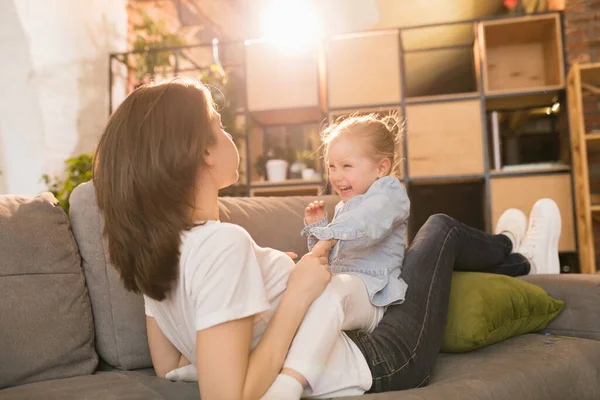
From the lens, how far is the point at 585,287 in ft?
4.66

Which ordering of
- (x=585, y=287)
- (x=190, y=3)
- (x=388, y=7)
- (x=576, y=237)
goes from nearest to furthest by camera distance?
(x=585, y=287) < (x=576, y=237) < (x=388, y=7) < (x=190, y=3)

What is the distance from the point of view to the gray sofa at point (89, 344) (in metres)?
1.01

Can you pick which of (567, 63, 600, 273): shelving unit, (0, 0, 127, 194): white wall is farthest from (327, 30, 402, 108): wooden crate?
(0, 0, 127, 194): white wall

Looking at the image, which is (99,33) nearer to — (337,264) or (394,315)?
(337,264)

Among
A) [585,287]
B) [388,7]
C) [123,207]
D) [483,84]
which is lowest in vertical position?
[585,287]

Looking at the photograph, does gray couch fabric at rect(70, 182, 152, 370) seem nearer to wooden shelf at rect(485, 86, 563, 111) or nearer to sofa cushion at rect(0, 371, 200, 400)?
sofa cushion at rect(0, 371, 200, 400)

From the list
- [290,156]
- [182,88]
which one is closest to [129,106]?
[182,88]

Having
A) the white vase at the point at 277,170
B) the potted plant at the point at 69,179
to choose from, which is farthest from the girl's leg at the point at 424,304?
the potted plant at the point at 69,179

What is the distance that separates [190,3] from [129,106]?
4.61 m

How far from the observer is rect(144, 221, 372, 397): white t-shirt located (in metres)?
0.78

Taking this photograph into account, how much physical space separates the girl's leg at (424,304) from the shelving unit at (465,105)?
1.72 metres

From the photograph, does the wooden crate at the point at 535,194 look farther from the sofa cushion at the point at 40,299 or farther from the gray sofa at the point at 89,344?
the sofa cushion at the point at 40,299

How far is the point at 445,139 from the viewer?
3311 millimetres

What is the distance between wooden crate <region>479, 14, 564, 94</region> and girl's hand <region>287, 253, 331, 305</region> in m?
2.82
